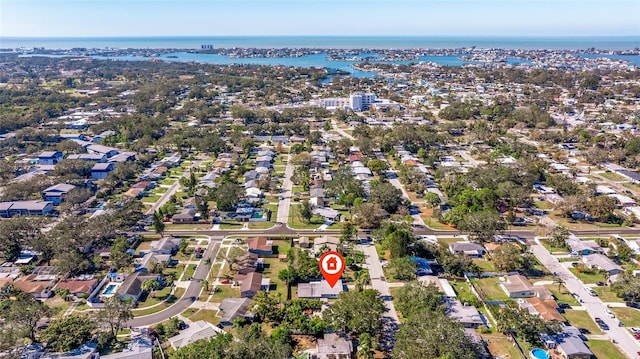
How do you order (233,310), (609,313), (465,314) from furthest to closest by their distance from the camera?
(609,313) → (233,310) → (465,314)

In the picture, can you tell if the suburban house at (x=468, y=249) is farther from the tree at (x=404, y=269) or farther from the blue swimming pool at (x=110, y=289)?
the blue swimming pool at (x=110, y=289)

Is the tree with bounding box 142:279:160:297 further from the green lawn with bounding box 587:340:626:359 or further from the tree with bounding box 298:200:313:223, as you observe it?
the green lawn with bounding box 587:340:626:359

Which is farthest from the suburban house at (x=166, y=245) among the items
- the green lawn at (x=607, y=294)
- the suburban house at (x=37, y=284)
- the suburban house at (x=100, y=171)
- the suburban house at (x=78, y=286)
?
the green lawn at (x=607, y=294)

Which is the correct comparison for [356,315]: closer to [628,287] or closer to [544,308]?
[544,308]

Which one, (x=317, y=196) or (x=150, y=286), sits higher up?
(x=317, y=196)

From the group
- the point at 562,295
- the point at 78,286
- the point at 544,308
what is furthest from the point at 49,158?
the point at 562,295

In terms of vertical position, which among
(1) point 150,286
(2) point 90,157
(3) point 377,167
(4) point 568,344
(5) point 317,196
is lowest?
(4) point 568,344
